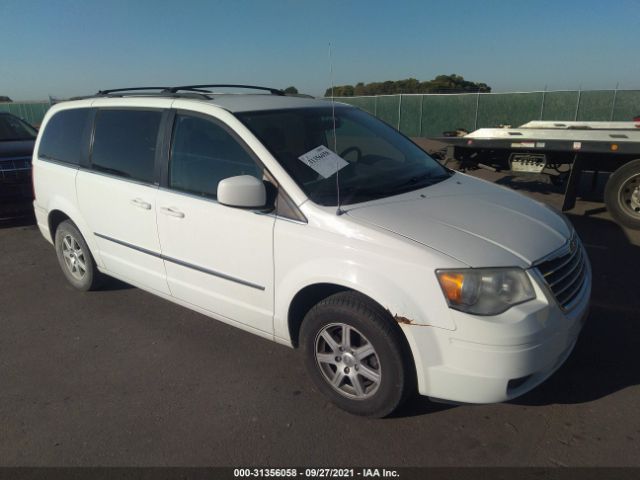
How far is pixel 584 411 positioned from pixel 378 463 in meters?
1.30

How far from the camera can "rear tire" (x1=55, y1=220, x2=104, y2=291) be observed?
4.41 metres

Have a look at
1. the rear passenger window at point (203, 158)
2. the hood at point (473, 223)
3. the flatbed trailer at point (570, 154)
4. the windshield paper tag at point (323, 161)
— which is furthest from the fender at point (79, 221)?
the flatbed trailer at point (570, 154)

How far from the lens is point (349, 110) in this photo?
398 cm

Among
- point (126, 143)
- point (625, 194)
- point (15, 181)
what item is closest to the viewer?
point (126, 143)

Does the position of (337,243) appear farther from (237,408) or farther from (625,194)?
(625,194)

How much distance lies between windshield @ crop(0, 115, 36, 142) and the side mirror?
22.3ft

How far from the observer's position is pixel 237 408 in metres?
2.89

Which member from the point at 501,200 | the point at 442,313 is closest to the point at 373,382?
the point at 442,313

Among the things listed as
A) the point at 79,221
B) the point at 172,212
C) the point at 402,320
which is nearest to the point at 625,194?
the point at 402,320

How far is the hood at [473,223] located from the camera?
2.42 metres

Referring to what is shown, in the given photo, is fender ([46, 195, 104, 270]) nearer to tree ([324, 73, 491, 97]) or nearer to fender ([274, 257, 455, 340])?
fender ([274, 257, 455, 340])

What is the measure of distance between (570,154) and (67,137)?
665 cm

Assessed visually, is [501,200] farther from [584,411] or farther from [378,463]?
[378,463]

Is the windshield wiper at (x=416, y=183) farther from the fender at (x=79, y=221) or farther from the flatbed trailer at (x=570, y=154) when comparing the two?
the flatbed trailer at (x=570, y=154)
